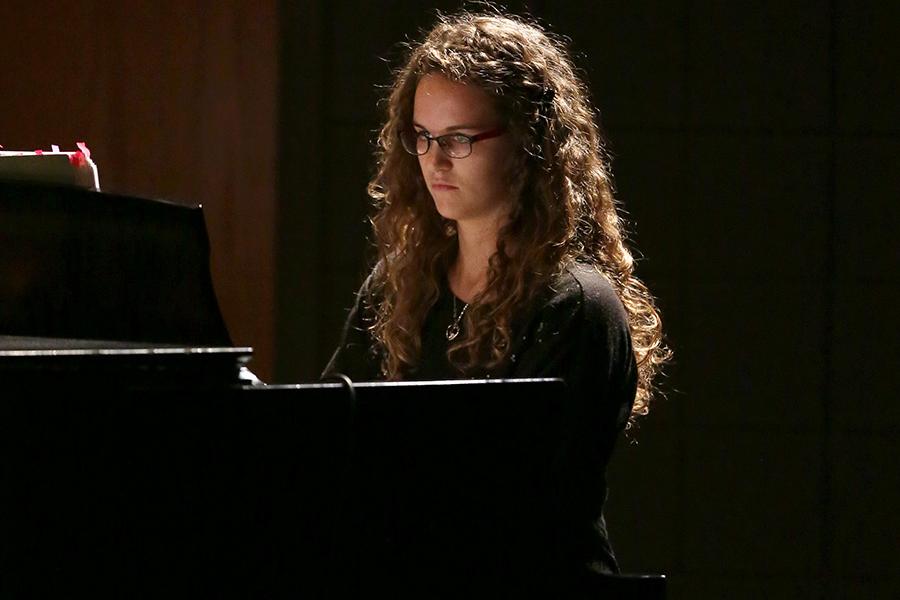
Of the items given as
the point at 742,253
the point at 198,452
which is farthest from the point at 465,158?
the point at 742,253

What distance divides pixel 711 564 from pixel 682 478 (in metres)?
0.25

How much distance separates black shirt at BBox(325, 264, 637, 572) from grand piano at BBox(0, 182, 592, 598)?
14.2 inches

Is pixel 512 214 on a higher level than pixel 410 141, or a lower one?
lower

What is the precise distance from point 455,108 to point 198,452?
86 centimetres

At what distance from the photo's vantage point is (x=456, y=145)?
5.86ft

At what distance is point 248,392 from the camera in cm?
108

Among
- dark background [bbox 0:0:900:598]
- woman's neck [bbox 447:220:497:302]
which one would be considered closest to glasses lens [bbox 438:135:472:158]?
woman's neck [bbox 447:220:497:302]

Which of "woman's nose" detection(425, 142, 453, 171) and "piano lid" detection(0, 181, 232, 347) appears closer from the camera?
"piano lid" detection(0, 181, 232, 347)

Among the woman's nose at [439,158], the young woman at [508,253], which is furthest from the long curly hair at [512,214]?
the woman's nose at [439,158]

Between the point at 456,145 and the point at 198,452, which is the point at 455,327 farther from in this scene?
the point at 198,452

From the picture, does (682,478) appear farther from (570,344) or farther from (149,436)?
(149,436)

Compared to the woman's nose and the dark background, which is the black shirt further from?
the dark background

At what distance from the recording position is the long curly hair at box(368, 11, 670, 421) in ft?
5.81

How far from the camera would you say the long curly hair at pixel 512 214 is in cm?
177
